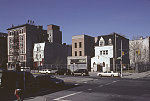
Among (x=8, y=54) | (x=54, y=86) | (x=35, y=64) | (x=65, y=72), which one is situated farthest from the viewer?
(x=8, y=54)

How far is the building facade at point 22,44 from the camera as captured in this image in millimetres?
70894

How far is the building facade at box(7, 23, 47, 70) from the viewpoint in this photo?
70.9 metres

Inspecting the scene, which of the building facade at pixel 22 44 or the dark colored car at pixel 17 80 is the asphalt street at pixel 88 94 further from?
the building facade at pixel 22 44

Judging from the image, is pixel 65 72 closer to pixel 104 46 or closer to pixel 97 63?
pixel 97 63

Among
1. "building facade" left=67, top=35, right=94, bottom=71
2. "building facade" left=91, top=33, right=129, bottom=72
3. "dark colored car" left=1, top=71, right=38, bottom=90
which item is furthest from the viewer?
"building facade" left=67, top=35, right=94, bottom=71

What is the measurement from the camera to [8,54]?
7731 centimetres

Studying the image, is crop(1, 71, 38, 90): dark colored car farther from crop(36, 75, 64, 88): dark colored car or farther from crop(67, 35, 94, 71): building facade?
crop(67, 35, 94, 71): building facade

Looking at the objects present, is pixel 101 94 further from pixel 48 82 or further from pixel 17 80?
pixel 17 80

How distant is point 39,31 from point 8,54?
17.7m

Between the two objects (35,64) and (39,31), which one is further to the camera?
(39,31)

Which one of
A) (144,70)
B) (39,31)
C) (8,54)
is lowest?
(144,70)

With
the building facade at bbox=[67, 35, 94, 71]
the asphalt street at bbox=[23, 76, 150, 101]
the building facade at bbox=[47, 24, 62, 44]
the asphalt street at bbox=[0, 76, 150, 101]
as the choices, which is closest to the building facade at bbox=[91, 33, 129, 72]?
the building facade at bbox=[67, 35, 94, 71]

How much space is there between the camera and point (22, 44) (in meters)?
72.8

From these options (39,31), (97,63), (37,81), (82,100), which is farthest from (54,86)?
(39,31)
